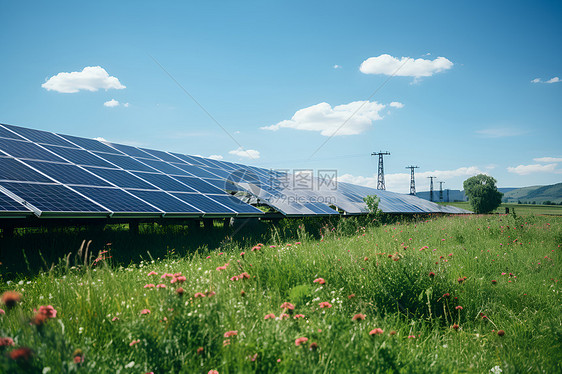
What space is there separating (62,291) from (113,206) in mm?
3960

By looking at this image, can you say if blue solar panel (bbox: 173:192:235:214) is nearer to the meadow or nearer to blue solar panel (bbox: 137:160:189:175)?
blue solar panel (bbox: 137:160:189:175)

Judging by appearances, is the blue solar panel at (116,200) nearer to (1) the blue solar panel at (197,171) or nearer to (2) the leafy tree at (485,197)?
(1) the blue solar panel at (197,171)

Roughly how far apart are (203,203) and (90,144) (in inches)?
255

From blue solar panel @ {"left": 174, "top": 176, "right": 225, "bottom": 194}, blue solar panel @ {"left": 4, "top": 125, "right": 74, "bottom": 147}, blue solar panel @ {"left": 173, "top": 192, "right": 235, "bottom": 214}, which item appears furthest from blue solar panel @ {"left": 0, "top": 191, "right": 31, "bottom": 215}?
blue solar panel @ {"left": 174, "top": 176, "right": 225, "bottom": 194}

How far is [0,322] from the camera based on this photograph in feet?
10.7

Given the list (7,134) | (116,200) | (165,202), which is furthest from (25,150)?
(165,202)

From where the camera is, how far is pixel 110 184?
30.6ft

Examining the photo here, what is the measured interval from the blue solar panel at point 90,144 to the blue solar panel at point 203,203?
4.88 metres

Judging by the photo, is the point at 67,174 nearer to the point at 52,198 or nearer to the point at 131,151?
the point at 52,198

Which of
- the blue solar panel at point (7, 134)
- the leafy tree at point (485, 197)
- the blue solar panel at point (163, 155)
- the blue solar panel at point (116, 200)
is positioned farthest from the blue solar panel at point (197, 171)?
the leafy tree at point (485, 197)

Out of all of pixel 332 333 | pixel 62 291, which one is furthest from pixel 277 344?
→ pixel 62 291

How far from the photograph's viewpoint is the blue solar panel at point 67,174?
8562mm

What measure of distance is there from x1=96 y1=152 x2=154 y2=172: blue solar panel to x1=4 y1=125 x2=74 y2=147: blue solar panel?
132 centimetres

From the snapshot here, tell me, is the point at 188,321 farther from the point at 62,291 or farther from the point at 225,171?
the point at 225,171
